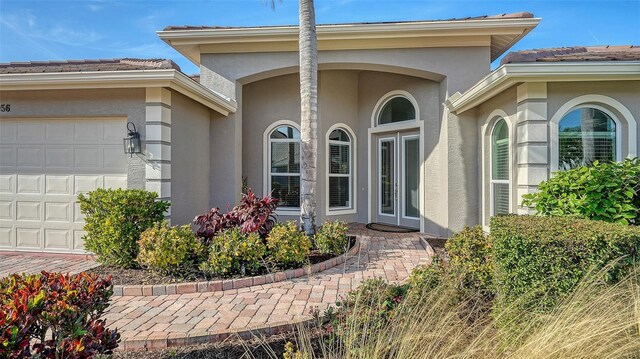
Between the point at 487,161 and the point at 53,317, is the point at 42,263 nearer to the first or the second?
the point at 53,317

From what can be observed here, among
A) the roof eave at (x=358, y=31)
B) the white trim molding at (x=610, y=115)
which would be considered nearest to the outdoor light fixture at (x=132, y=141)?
the roof eave at (x=358, y=31)

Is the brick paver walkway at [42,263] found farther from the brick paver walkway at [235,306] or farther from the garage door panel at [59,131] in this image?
the garage door panel at [59,131]

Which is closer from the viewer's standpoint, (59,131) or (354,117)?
(59,131)

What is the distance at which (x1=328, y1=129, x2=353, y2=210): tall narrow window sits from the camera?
1010 cm

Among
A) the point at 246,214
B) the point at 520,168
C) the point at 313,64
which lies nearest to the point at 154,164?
the point at 246,214

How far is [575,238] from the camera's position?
3.01 m

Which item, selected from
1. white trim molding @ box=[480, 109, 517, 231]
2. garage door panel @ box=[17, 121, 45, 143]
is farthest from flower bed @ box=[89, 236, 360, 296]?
white trim molding @ box=[480, 109, 517, 231]

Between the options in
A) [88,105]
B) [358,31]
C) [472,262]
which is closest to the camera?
[472,262]

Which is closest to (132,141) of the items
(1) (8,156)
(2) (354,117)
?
(1) (8,156)

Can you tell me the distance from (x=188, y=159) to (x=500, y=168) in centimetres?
695

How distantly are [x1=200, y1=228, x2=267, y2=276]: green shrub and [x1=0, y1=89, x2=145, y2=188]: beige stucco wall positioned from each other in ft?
7.71

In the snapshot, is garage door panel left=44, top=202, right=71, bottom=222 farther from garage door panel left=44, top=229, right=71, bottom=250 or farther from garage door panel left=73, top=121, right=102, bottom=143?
garage door panel left=73, top=121, right=102, bottom=143

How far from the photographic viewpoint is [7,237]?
6711 millimetres

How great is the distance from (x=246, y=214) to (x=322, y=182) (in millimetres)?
4252
